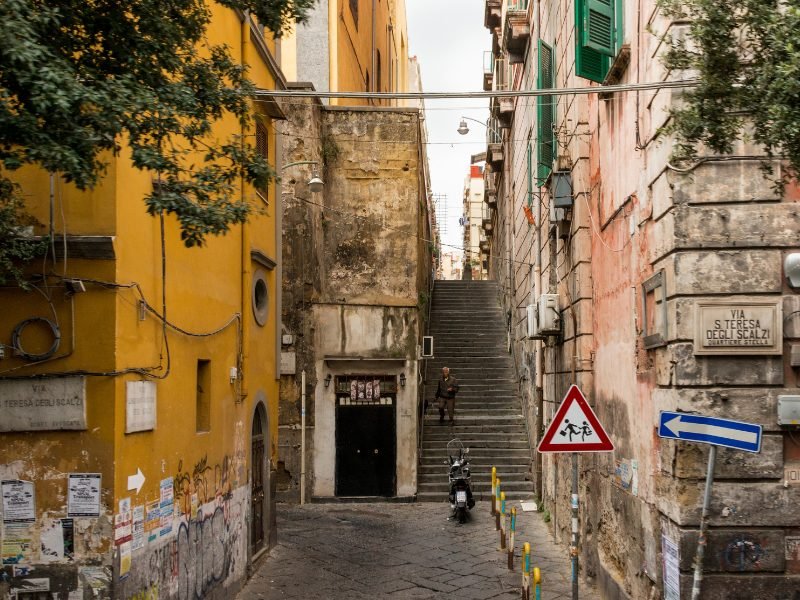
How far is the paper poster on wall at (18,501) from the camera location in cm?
707

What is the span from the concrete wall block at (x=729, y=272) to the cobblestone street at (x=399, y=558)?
508cm

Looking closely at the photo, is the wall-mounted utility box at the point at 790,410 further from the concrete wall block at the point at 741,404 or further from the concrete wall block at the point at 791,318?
the concrete wall block at the point at 791,318

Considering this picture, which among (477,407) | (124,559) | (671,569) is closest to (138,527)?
(124,559)

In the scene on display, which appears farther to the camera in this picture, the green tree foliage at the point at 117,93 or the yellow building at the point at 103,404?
the yellow building at the point at 103,404

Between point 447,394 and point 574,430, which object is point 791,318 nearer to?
point 574,430

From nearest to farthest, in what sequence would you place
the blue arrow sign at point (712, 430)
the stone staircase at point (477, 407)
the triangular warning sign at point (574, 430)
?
the blue arrow sign at point (712, 430) → the triangular warning sign at point (574, 430) → the stone staircase at point (477, 407)

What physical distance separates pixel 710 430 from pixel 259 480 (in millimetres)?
8142

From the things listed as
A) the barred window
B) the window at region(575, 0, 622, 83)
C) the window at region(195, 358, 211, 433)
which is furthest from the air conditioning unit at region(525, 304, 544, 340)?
the window at region(195, 358, 211, 433)

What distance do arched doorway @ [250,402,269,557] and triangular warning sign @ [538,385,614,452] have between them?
17.8ft

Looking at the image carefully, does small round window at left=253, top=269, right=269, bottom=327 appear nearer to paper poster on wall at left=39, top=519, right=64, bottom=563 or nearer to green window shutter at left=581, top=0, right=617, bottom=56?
green window shutter at left=581, top=0, right=617, bottom=56

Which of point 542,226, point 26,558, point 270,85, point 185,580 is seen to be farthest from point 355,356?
point 26,558

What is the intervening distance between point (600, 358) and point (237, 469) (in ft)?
15.2

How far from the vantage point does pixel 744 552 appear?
6.96m

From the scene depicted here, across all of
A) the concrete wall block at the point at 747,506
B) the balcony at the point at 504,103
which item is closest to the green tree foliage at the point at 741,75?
the concrete wall block at the point at 747,506
